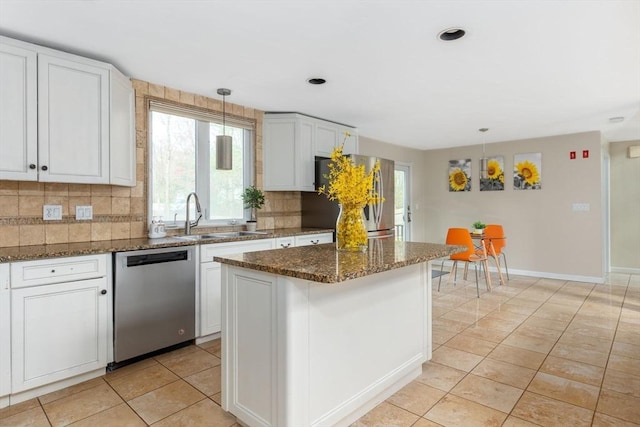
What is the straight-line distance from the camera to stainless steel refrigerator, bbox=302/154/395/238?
426cm

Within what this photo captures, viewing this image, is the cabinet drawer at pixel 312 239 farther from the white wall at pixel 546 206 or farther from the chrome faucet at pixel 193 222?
the white wall at pixel 546 206

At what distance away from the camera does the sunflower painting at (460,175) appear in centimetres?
654

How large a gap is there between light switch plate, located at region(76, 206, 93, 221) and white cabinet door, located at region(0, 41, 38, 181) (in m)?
A: 0.45

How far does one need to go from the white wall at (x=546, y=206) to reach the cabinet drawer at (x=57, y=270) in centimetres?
414

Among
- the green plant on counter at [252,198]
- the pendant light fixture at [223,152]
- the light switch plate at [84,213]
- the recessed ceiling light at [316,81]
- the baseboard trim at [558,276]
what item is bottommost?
the baseboard trim at [558,276]

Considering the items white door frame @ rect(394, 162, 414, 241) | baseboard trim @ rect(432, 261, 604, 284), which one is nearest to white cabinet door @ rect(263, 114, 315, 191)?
white door frame @ rect(394, 162, 414, 241)

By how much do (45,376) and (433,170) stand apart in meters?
6.47

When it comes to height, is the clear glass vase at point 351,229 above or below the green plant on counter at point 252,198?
below

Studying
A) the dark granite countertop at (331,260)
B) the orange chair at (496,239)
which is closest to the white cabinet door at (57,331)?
the dark granite countertop at (331,260)

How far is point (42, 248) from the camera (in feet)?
7.79

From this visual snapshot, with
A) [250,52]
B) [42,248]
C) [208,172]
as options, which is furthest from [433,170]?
[42,248]

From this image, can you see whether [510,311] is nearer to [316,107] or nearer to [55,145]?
[316,107]

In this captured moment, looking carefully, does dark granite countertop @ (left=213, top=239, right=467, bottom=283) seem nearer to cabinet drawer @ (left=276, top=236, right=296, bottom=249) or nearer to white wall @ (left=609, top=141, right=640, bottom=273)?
cabinet drawer @ (left=276, top=236, right=296, bottom=249)

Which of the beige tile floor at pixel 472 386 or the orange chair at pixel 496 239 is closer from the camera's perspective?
the beige tile floor at pixel 472 386
